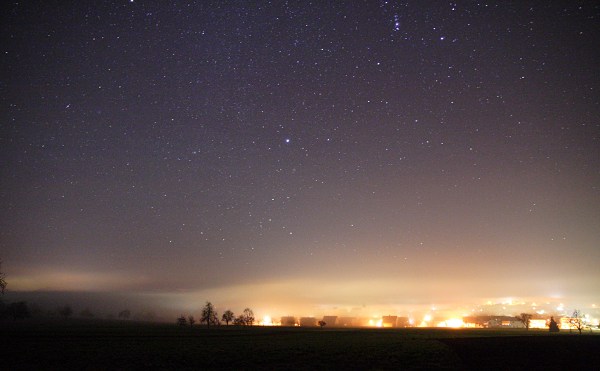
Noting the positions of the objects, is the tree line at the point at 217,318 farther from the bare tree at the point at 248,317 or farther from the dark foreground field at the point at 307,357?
the dark foreground field at the point at 307,357

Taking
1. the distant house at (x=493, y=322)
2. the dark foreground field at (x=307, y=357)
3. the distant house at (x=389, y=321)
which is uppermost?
the dark foreground field at (x=307, y=357)

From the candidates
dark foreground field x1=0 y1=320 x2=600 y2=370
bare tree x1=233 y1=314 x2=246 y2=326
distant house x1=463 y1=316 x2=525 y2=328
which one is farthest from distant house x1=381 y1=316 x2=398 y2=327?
dark foreground field x1=0 y1=320 x2=600 y2=370

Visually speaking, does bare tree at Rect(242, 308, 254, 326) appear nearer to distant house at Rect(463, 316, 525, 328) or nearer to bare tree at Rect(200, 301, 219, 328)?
bare tree at Rect(200, 301, 219, 328)

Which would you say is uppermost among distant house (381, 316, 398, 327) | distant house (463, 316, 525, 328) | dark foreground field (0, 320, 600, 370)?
dark foreground field (0, 320, 600, 370)

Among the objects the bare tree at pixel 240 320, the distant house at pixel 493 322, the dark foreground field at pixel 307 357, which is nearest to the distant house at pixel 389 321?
the distant house at pixel 493 322

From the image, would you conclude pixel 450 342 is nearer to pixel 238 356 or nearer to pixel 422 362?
pixel 422 362

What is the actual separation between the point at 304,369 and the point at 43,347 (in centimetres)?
3361

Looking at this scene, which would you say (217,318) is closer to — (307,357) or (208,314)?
(208,314)

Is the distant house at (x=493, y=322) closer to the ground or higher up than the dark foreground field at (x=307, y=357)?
closer to the ground

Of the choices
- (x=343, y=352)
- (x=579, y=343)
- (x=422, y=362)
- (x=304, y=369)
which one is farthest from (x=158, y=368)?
(x=579, y=343)

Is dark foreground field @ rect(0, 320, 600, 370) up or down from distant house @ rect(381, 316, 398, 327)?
up

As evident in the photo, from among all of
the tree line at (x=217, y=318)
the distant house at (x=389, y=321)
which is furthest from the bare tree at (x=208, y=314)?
the distant house at (x=389, y=321)

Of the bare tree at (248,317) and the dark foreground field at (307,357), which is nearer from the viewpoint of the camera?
the dark foreground field at (307,357)

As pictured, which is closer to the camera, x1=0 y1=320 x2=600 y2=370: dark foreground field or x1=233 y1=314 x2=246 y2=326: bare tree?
x1=0 y1=320 x2=600 y2=370: dark foreground field
